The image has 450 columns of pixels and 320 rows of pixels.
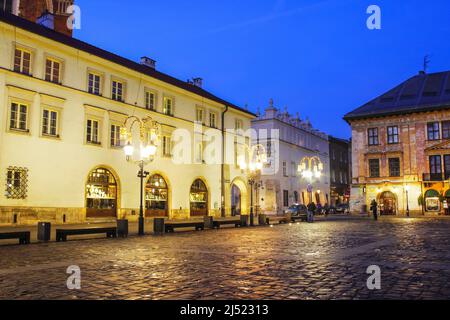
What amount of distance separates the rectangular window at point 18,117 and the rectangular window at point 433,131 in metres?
40.2

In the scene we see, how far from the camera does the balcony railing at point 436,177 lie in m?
45.3

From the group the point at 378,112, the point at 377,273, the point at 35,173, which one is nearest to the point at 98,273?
the point at 377,273

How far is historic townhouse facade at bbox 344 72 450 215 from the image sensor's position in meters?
46.2

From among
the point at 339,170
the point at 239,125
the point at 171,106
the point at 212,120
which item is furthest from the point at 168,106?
the point at 339,170

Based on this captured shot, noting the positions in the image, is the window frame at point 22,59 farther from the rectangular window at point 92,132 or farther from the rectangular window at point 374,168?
the rectangular window at point 374,168

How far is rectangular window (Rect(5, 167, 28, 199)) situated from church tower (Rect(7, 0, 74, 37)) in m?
14.2

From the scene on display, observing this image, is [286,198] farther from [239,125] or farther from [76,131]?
[76,131]

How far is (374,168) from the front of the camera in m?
50.0

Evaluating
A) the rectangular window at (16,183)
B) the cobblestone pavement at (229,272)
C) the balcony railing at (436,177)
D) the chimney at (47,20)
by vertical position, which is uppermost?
the chimney at (47,20)

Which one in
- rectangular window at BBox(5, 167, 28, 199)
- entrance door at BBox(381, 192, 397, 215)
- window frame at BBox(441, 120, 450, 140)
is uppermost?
window frame at BBox(441, 120, 450, 140)

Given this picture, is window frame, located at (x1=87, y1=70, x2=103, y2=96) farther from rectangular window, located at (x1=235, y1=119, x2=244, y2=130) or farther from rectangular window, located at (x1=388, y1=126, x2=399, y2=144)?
rectangular window, located at (x1=388, y1=126, x2=399, y2=144)

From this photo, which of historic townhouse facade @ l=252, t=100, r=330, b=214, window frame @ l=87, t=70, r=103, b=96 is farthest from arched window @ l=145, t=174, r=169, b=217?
historic townhouse facade @ l=252, t=100, r=330, b=214

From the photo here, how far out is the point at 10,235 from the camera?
585 inches

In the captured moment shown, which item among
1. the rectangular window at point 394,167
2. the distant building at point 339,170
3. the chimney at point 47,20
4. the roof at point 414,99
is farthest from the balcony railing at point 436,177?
the chimney at point 47,20
